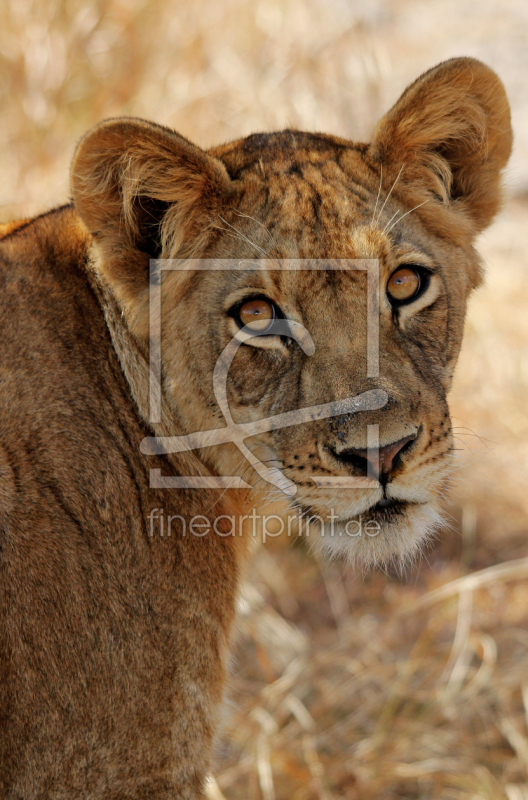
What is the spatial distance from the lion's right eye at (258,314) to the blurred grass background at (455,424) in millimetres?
931

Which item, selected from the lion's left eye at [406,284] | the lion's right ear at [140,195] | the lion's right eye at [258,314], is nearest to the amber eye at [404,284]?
the lion's left eye at [406,284]

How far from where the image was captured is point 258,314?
9.68 feet

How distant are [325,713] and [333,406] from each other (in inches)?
135

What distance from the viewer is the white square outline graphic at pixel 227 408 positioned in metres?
2.73

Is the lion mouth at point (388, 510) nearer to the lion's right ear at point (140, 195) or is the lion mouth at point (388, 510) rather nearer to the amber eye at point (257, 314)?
the amber eye at point (257, 314)

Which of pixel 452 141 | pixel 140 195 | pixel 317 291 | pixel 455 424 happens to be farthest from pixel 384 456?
pixel 455 424

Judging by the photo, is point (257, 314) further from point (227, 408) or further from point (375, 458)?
point (375, 458)

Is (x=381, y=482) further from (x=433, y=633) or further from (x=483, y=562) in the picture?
(x=483, y=562)

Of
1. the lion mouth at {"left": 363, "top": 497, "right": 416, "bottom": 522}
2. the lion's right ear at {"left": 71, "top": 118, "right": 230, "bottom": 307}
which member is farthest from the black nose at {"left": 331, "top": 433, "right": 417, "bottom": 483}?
the lion's right ear at {"left": 71, "top": 118, "right": 230, "bottom": 307}

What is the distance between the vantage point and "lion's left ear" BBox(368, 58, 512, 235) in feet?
10.3

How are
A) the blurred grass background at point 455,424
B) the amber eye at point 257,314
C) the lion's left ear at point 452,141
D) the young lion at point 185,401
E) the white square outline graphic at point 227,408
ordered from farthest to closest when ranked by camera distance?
the blurred grass background at point 455,424
the lion's left ear at point 452,141
the amber eye at point 257,314
the white square outline graphic at point 227,408
the young lion at point 185,401

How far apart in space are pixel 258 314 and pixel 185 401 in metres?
0.44

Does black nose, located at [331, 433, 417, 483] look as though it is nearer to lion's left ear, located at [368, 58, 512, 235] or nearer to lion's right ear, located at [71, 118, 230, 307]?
lion's right ear, located at [71, 118, 230, 307]

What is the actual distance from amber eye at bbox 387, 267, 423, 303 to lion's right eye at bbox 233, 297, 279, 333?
1.49 ft
